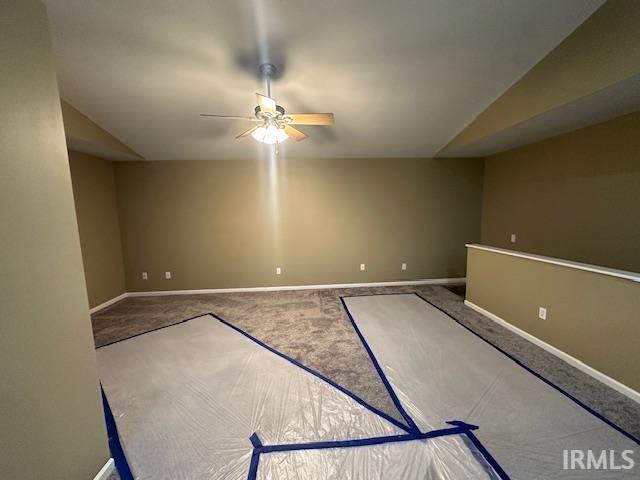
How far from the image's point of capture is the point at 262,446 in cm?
141

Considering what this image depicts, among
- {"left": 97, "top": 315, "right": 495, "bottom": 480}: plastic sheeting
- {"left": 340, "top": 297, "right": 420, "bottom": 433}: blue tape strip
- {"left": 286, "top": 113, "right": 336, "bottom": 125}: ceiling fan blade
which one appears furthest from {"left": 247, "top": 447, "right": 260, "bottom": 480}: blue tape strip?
{"left": 286, "top": 113, "right": 336, "bottom": 125}: ceiling fan blade

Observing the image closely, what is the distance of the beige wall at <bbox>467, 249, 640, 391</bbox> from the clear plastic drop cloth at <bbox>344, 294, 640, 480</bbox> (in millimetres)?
557

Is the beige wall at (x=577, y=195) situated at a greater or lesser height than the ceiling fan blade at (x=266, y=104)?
lesser

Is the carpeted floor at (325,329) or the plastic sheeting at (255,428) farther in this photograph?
the carpeted floor at (325,329)

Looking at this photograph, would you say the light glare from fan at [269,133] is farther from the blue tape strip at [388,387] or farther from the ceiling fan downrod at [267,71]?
the blue tape strip at [388,387]

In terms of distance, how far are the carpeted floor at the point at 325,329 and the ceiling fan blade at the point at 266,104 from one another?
231 centimetres

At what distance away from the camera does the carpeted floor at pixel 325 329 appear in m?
1.79

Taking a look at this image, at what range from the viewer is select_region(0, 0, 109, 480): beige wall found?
0.90 metres

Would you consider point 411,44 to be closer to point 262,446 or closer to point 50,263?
point 50,263

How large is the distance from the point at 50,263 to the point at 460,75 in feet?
11.5

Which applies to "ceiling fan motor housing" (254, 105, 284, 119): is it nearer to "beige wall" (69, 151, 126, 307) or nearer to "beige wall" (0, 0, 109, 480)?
"beige wall" (0, 0, 109, 480)

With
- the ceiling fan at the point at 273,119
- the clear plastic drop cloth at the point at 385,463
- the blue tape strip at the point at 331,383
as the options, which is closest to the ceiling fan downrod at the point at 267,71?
the ceiling fan at the point at 273,119

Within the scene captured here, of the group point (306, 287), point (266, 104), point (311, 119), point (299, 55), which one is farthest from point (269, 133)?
point (306, 287)

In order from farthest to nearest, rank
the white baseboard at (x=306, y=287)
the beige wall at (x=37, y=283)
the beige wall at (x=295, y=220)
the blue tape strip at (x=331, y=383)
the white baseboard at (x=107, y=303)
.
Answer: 1. the white baseboard at (x=306, y=287)
2. the beige wall at (x=295, y=220)
3. the white baseboard at (x=107, y=303)
4. the blue tape strip at (x=331, y=383)
5. the beige wall at (x=37, y=283)
